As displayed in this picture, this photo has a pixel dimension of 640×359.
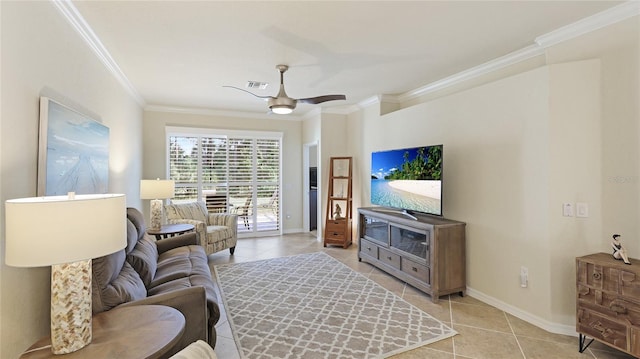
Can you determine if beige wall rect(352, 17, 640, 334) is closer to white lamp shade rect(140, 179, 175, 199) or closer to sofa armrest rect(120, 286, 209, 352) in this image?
sofa armrest rect(120, 286, 209, 352)

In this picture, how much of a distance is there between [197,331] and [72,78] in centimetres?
211

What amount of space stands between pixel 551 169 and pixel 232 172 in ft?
17.6

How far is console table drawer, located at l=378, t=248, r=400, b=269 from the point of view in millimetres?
3967

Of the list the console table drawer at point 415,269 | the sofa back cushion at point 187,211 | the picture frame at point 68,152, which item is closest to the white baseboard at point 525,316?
the console table drawer at point 415,269

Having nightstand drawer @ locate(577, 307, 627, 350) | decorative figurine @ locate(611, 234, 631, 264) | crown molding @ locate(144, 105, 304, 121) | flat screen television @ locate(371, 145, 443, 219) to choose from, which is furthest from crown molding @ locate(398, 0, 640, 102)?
crown molding @ locate(144, 105, 304, 121)

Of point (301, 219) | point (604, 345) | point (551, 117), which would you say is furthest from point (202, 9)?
point (301, 219)

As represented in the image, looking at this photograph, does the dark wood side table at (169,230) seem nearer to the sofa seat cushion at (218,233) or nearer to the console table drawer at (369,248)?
the sofa seat cushion at (218,233)

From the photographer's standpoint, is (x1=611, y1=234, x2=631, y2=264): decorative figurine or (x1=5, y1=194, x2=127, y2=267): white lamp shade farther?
(x1=611, y1=234, x2=631, y2=264): decorative figurine

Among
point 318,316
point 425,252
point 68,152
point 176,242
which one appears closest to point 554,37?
point 425,252

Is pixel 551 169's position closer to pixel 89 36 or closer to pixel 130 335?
pixel 130 335

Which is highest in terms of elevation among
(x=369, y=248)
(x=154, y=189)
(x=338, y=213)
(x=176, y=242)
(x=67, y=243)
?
(x=154, y=189)

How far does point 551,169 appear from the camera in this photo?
→ 9.04 ft

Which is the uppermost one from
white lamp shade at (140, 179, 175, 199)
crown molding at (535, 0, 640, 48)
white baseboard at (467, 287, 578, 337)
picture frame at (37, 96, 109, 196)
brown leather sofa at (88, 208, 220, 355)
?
crown molding at (535, 0, 640, 48)

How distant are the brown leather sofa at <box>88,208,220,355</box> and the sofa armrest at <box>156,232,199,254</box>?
9.1 inches
